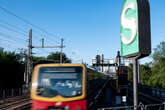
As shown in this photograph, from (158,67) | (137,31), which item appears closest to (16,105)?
(137,31)

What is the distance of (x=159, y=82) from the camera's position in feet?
139

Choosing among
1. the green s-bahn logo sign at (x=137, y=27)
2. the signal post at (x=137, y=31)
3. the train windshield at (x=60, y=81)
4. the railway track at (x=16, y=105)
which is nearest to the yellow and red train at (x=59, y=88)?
the train windshield at (x=60, y=81)

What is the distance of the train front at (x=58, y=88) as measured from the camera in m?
8.36

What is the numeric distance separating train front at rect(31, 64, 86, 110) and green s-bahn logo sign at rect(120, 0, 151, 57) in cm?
330

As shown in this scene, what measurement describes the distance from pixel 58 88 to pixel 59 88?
44mm

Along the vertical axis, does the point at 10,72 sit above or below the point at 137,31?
below

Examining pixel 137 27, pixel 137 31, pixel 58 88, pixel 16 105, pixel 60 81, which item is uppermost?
pixel 137 27

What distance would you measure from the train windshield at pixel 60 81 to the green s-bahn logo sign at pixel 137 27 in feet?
11.3

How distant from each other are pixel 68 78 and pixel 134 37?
4296 millimetres

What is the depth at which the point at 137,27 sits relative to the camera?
32.8 feet

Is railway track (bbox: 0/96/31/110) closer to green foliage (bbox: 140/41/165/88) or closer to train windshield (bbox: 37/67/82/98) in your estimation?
train windshield (bbox: 37/67/82/98)

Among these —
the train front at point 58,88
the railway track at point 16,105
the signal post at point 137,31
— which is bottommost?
the railway track at point 16,105

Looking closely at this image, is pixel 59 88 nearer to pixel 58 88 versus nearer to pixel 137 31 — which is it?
pixel 58 88

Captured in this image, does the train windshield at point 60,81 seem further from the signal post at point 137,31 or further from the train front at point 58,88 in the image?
the signal post at point 137,31
